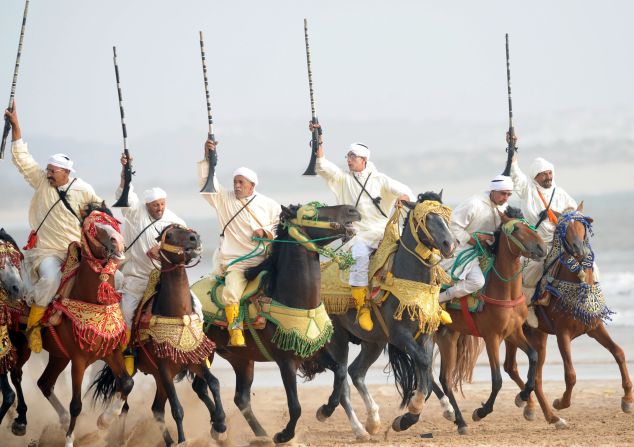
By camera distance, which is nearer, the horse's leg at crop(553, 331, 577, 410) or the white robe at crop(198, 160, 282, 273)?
the white robe at crop(198, 160, 282, 273)

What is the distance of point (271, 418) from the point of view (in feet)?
52.3

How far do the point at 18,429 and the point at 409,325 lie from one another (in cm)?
400

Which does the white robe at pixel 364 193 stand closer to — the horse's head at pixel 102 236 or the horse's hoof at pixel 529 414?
the horse's hoof at pixel 529 414

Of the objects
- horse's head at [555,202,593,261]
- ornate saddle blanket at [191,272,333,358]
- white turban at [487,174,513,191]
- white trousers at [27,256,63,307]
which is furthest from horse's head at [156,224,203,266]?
horse's head at [555,202,593,261]

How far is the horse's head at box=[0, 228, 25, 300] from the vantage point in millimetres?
13203

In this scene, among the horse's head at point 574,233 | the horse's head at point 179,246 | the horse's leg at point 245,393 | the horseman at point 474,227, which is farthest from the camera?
the horse's head at point 574,233

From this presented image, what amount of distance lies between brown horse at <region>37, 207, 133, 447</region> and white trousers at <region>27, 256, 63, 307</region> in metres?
0.13

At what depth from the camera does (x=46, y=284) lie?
521 inches

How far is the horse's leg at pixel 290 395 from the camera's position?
12.8 meters

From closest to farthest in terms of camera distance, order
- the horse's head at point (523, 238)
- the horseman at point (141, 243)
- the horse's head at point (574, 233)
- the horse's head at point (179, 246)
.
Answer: the horse's head at point (179, 246)
the horseman at point (141, 243)
the horse's head at point (523, 238)
the horse's head at point (574, 233)

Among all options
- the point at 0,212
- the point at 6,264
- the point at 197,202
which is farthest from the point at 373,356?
the point at 197,202

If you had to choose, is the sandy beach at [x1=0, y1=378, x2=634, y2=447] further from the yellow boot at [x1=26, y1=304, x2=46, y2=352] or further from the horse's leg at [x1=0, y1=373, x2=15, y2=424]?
the yellow boot at [x1=26, y1=304, x2=46, y2=352]

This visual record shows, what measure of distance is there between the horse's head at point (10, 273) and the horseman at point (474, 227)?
4.54 metres

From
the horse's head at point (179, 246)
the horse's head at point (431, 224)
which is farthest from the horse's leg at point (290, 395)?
the horse's head at point (431, 224)
